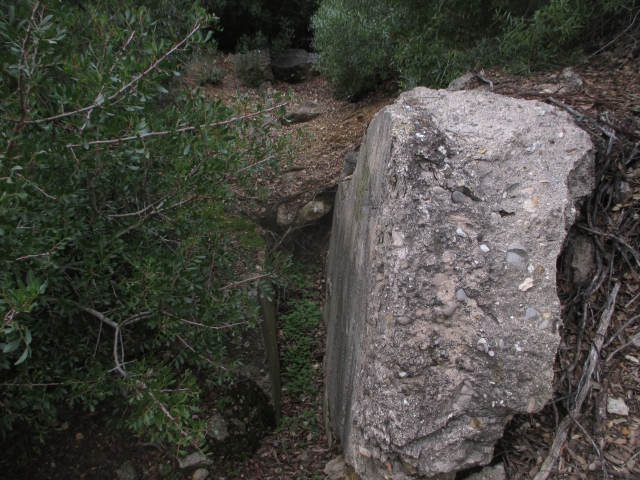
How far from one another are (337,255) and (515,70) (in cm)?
200

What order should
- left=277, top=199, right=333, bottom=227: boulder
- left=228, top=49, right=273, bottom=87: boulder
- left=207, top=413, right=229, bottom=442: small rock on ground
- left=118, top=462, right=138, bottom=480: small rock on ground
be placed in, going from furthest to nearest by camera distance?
left=228, top=49, right=273, bottom=87: boulder
left=277, top=199, right=333, bottom=227: boulder
left=207, top=413, right=229, bottom=442: small rock on ground
left=118, top=462, right=138, bottom=480: small rock on ground

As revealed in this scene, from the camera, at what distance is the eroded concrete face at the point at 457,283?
1.99 metres

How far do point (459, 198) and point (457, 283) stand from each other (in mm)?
393

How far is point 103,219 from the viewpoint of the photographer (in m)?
2.54

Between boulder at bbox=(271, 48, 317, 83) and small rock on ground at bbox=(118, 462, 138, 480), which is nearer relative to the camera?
small rock on ground at bbox=(118, 462, 138, 480)

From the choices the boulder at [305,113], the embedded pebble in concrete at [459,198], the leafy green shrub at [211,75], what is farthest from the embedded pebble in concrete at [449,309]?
the leafy green shrub at [211,75]

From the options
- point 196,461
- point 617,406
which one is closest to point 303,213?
point 196,461

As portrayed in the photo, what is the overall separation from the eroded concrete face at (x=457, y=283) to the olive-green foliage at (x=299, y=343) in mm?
1743

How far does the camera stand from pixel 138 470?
298 cm

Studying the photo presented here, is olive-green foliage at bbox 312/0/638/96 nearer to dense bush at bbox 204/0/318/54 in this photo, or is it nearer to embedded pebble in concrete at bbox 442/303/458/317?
embedded pebble in concrete at bbox 442/303/458/317

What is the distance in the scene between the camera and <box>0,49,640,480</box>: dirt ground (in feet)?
6.40

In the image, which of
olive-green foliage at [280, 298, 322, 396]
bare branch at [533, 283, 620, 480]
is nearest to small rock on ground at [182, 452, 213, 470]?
olive-green foliage at [280, 298, 322, 396]

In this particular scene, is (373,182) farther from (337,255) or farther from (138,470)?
(138,470)

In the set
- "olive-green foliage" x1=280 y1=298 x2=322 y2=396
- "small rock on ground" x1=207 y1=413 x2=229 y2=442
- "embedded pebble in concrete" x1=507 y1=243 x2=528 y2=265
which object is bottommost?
"olive-green foliage" x1=280 y1=298 x2=322 y2=396
